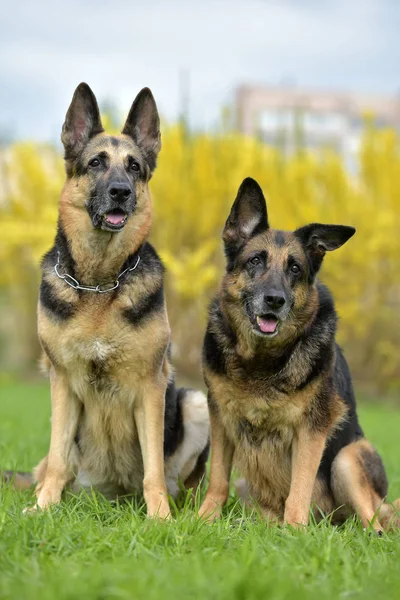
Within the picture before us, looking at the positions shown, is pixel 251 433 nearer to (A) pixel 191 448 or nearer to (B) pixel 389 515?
(A) pixel 191 448

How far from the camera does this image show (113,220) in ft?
14.9

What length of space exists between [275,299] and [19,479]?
2094 millimetres

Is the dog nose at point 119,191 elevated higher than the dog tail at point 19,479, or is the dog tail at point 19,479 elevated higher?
the dog nose at point 119,191

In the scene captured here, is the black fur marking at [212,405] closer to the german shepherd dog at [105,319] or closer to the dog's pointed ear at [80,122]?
the german shepherd dog at [105,319]

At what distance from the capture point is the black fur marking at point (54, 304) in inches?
176

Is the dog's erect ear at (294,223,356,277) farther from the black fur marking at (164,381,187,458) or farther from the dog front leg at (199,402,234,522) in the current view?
the black fur marking at (164,381,187,458)

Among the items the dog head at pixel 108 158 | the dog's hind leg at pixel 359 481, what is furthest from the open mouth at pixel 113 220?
the dog's hind leg at pixel 359 481

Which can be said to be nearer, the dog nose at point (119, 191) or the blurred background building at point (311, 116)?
the dog nose at point (119, 191)

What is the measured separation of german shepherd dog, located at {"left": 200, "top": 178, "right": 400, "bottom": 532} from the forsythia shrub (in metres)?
9.98

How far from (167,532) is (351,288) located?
1218 cm

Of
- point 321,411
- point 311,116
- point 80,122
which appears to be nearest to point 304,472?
point 321,411

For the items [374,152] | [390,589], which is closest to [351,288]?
[374,152]

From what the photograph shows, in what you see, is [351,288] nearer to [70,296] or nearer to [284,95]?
[70,296]

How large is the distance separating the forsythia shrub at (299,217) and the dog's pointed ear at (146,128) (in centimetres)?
974
